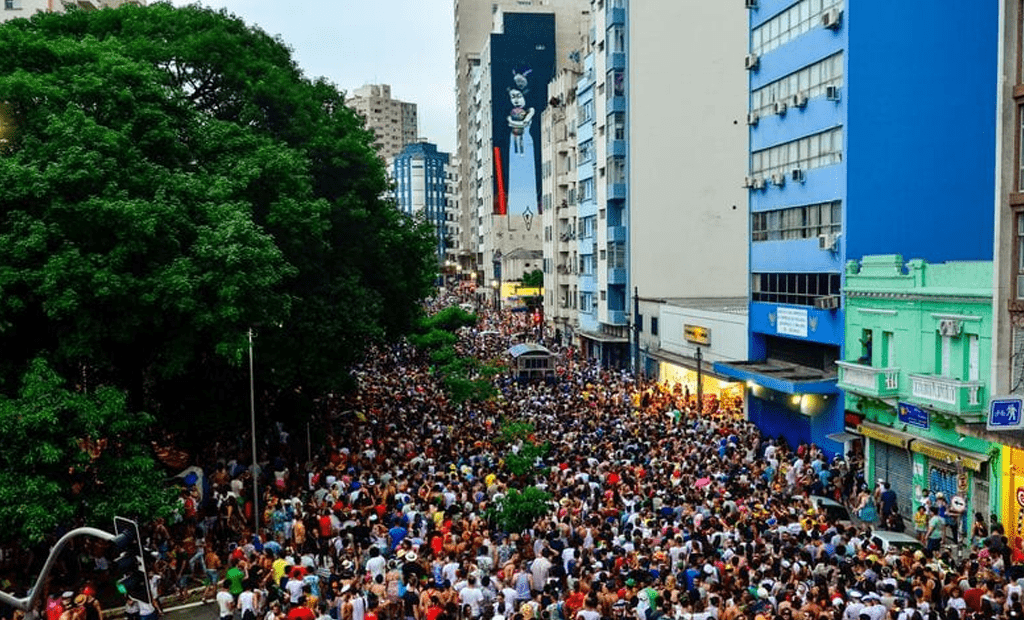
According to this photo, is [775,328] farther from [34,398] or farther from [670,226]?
[34,398]

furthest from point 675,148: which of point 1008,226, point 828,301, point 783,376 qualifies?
point 1008,226

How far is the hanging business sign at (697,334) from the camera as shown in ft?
142

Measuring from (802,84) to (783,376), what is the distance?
10.3m

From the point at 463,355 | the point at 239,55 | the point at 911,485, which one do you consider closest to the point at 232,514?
the point at 239,55

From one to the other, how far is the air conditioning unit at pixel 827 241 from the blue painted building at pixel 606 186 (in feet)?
77.6

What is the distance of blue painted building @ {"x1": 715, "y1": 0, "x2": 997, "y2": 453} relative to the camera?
30.1 m

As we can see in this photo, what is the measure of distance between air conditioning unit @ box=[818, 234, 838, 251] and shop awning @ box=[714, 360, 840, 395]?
4.21 m

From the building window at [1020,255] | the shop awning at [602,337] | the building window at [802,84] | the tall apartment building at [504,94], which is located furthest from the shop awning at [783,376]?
the tall apartment building at [504,94]

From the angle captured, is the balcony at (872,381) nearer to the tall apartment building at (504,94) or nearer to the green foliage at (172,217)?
the green foliage at (172,217)

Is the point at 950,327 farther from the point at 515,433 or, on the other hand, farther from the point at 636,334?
the point at 636,334

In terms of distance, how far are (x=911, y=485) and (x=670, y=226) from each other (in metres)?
30.3

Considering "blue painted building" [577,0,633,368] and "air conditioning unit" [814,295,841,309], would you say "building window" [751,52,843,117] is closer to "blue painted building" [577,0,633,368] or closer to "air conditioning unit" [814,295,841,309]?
"air conditioning unit" [814,295,841,309]

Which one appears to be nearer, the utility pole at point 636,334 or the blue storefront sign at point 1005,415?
the blue storefront sign at point 1005,415

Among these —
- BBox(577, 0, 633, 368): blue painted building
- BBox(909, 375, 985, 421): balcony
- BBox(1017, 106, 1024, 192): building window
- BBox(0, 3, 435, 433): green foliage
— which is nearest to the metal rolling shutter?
BBox(909, 375, 985, 421): balcony
